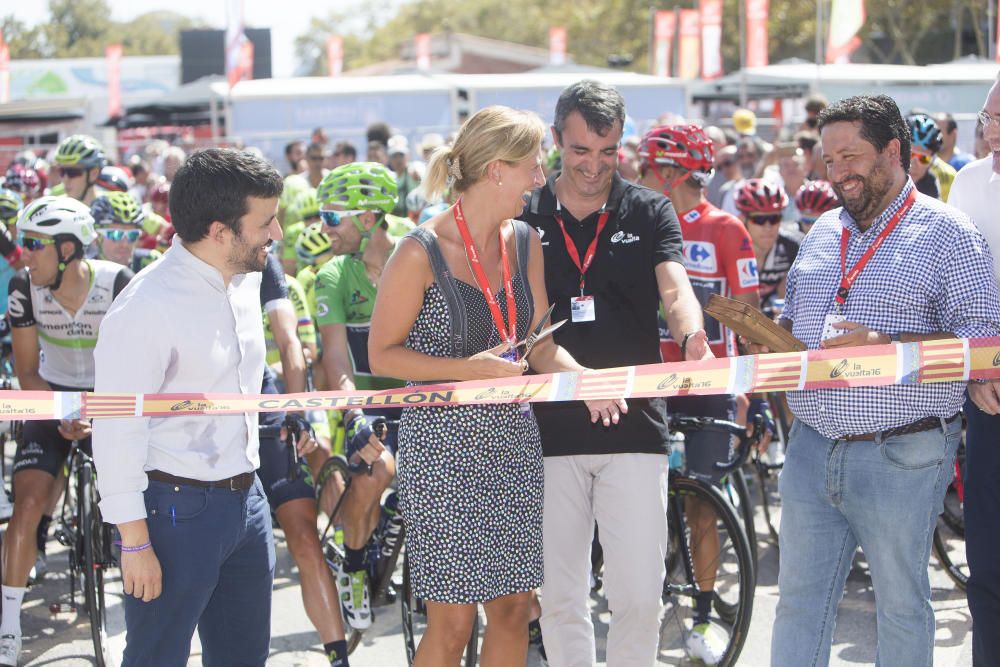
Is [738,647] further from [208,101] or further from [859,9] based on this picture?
[208,101]

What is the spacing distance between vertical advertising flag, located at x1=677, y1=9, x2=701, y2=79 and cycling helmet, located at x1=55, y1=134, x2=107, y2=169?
26071 mm

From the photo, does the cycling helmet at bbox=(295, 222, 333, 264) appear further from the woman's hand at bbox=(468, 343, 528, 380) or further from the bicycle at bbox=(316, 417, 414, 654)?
the woman's hand at bbox=(468, 343, 528, 380)

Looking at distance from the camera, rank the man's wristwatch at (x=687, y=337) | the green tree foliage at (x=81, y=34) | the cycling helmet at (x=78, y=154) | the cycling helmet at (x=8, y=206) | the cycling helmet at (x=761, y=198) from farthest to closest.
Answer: the green tree foliage at (x=81, y=34), the cycling helmet at (x=78, y=154), the cycling helmet at (x=8, y=206), the cycling helmet at (x=761, y=198), the man's wristwatch at (x=687, y=337)

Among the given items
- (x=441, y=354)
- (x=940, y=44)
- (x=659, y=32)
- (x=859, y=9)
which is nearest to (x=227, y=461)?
(x=441, y=354)

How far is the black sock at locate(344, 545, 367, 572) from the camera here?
18.0 feet

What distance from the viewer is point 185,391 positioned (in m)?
3.45

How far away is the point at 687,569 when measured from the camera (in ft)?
17.2

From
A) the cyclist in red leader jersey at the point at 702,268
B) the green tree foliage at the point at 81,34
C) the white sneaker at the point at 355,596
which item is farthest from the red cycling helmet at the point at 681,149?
the green tree foliage at the point at 81,34

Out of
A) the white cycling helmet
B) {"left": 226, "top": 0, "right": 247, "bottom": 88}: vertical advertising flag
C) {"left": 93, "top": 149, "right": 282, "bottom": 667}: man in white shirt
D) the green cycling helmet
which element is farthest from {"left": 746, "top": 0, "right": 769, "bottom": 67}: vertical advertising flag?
{"left": 93, "top": 149, "right": 282, "bottom": 667}: man in white shirt

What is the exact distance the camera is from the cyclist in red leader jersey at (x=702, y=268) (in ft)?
17.4

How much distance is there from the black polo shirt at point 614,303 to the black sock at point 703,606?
1.28 metres

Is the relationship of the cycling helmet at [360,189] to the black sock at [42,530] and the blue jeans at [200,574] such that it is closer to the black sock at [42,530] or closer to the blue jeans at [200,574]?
the black sock at [42,530]

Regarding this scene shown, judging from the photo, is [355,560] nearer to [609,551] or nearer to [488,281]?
[609,551]

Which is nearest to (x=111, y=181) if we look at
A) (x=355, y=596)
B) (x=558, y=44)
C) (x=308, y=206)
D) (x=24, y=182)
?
(x=308, y=206)
